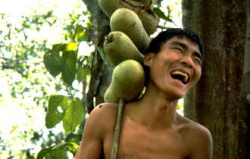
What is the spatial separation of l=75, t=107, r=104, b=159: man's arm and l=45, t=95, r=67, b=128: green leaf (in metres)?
1.03

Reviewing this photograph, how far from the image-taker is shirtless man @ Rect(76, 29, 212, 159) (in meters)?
2.35

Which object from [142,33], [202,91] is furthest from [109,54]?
[202,91]

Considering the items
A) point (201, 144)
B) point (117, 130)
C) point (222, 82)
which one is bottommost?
point (201, 144)

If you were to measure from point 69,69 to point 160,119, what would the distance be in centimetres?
127

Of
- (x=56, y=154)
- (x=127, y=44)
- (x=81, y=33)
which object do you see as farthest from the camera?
(x=81, y=33)

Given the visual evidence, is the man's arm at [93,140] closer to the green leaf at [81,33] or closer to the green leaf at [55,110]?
Result: the green leaf at [55,110]

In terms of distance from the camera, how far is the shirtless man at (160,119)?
235 cm

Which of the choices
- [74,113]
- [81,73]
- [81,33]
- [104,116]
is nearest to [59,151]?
[74,113]

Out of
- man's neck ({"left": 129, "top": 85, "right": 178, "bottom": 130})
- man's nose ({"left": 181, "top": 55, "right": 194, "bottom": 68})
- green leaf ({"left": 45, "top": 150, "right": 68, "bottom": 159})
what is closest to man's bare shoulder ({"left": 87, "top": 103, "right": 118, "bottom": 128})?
man's neck ({"left": 129, "top": 85, "right": 178, "bottom": 130})

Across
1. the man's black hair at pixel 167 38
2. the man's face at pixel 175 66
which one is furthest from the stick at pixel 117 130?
the man's black hair at pixel 167 38

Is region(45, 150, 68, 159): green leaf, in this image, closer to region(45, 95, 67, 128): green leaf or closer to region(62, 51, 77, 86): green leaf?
region(45, 95, 67, 128): green leaf

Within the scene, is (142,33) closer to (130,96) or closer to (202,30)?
(130,96)

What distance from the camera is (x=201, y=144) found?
2469mm

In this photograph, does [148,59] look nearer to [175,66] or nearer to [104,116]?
[175,66]
